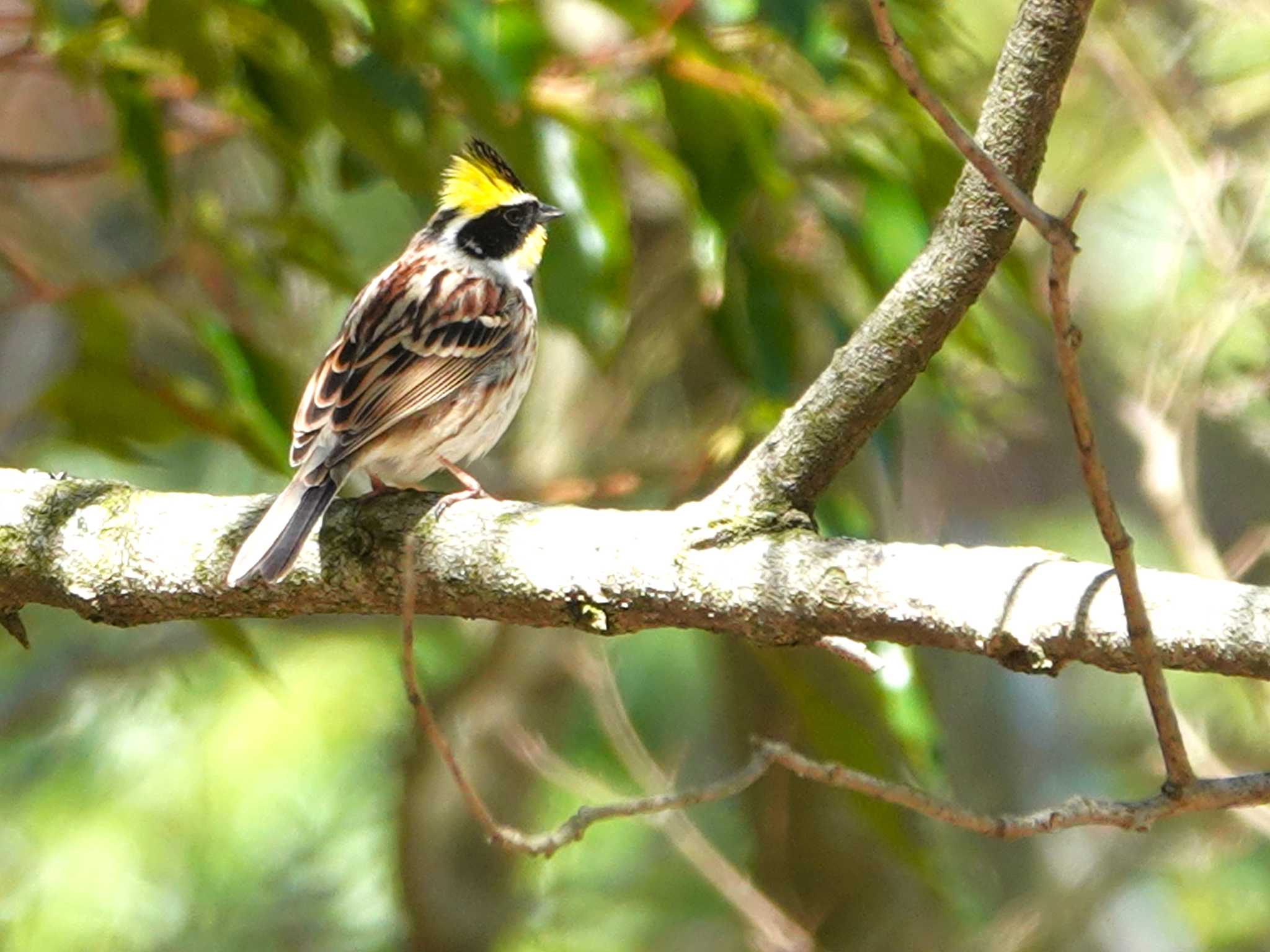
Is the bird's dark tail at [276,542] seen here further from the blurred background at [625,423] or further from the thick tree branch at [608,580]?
the blurred background at [625,423]

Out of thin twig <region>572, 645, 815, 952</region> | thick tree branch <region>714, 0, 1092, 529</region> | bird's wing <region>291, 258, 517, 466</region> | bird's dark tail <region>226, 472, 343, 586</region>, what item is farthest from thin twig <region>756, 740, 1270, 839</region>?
thin twig <region>572, 645, 815, 952</region>

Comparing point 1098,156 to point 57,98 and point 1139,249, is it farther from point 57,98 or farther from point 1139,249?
point 57,98

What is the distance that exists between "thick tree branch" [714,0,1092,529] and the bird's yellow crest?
2.13m

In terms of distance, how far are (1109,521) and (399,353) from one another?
2.74 meters

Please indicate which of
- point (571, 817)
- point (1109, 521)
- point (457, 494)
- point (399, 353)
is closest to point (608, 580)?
point (571, 817)

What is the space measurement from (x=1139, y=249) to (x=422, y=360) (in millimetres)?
5256

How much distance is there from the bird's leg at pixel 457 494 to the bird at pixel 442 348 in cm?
1

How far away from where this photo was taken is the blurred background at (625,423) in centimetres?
386

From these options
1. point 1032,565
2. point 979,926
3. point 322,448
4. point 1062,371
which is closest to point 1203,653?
point 1032,565

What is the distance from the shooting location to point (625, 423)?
6.77 meters

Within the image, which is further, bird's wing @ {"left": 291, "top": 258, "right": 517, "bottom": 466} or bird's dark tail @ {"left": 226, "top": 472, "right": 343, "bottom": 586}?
bird's wing @ {"left": 291, "top": 258, "right": 517, "bottom": 466}

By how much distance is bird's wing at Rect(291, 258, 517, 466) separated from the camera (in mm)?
3912

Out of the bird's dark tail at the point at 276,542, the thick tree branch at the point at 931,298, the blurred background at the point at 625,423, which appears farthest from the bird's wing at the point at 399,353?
the thick tree branch at the point at 931,298

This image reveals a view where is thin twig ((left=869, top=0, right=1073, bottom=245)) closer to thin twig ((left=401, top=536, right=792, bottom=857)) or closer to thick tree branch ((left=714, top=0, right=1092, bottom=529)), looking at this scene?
thick tree branch ((left=714, top=0, right=1092, bottom=529))
